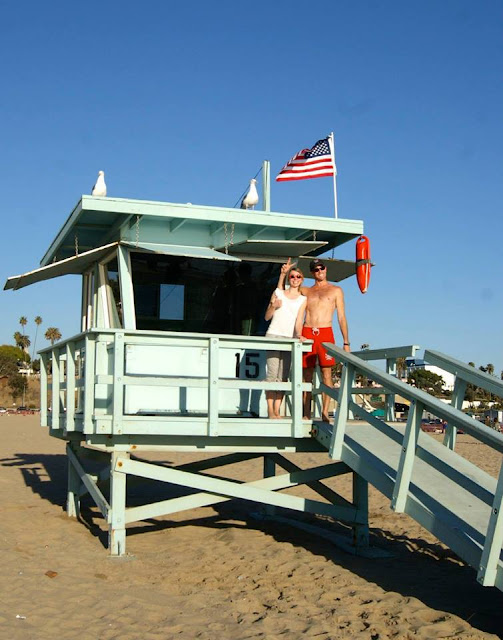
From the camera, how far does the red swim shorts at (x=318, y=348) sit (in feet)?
25.4

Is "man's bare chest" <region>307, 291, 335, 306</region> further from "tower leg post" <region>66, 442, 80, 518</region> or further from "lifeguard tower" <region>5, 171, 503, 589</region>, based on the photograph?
"tower leg post" <region>66, 442, 80, 518</region>

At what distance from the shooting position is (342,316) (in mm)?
8008

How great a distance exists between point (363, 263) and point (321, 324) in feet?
4.32

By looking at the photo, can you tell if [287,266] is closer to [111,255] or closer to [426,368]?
[111,255]

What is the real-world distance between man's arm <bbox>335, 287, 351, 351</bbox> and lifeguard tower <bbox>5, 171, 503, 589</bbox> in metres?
0.50

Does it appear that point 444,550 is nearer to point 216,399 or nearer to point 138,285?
point 216,399

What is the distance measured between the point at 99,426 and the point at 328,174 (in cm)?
479

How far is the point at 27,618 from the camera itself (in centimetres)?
546

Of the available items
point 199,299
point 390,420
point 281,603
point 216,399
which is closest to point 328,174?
point 199,299

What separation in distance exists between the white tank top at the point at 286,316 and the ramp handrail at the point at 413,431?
56 centimetres

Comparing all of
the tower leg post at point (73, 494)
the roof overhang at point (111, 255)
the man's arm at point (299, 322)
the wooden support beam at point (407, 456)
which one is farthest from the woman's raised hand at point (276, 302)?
the tower leg post at point (73, 494)

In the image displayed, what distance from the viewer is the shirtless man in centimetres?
782

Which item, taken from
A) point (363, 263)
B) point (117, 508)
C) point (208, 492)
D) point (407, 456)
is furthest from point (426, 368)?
point (407, 456)

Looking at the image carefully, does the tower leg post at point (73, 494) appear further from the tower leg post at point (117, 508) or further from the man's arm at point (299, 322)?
the man's arm at point (299, 322)
